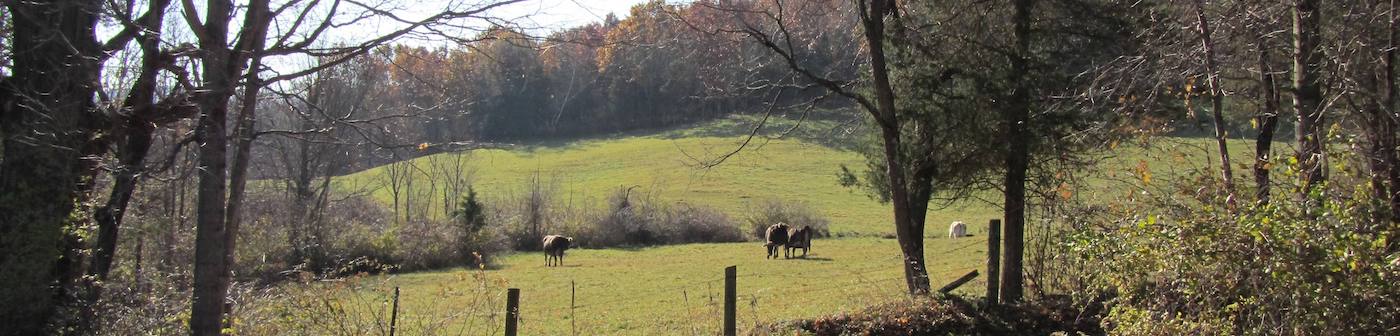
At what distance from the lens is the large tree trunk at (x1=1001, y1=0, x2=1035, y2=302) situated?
12742 millimetres

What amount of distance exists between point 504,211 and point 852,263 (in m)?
19.8

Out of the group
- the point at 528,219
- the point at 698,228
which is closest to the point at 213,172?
the point at 528,219

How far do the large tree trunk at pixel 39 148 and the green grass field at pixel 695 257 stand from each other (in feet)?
8.91

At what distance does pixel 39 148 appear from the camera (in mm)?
8320

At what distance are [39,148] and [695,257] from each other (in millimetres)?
27215

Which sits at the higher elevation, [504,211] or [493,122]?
[493,122]

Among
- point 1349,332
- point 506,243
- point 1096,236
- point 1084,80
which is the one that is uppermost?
point 1084,80

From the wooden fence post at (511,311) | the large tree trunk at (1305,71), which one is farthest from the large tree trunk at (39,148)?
the large tree trunk at (1305,71)

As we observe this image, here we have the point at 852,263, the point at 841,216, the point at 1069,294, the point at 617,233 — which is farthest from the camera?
the point at 841,216

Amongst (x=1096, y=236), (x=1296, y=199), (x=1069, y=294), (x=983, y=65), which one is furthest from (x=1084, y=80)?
(x=1296, y=199)

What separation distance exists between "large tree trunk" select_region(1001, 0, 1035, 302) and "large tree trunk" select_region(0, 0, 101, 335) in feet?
34.6

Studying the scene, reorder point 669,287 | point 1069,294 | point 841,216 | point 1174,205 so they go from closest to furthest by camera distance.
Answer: point 1174,205, point 1069,294, point 669,287, point 841,216

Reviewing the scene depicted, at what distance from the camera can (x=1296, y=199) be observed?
5961mm

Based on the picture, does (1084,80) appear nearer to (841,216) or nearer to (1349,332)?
(1349,332)
